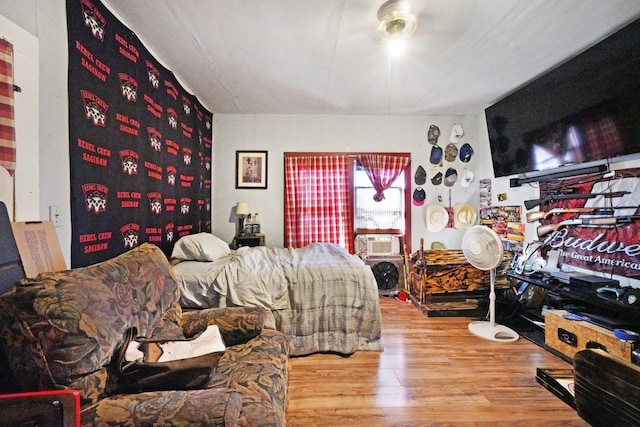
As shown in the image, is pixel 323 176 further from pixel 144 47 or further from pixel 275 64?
pixel 144 47

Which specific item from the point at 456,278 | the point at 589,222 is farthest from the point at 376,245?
the point at 589,222

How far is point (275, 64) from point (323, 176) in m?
1.86

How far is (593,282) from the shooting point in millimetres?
2311

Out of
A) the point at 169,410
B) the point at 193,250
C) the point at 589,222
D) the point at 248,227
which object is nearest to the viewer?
the point at 169,410

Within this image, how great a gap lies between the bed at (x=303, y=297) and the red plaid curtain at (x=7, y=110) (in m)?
1.34

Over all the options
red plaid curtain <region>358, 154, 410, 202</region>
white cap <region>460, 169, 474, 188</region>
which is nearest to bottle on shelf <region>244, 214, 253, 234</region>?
red plaid curtain <region>358, 154, 410, 202</region>

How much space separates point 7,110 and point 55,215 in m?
0.55

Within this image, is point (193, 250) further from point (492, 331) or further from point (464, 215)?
point (464, 215)

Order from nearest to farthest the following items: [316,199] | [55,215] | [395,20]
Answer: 1. [55,215]
2. [395,20]
3. [316,199]

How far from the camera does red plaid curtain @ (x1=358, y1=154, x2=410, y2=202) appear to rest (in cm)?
438

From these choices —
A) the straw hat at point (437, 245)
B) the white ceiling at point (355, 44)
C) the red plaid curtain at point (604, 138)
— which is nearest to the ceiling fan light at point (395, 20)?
the white ceiling at point (355, 44)

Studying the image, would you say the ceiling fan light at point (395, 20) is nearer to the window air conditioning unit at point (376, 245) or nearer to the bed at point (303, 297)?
the bed at point (303, 297)

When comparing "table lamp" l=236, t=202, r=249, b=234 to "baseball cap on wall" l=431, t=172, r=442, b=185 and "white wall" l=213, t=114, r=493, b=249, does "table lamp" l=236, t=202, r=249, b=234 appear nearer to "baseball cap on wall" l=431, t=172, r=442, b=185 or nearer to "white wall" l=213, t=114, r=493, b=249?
"white wall" l=213, t=114, r=493, b=249

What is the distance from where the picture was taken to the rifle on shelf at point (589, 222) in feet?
7.72
